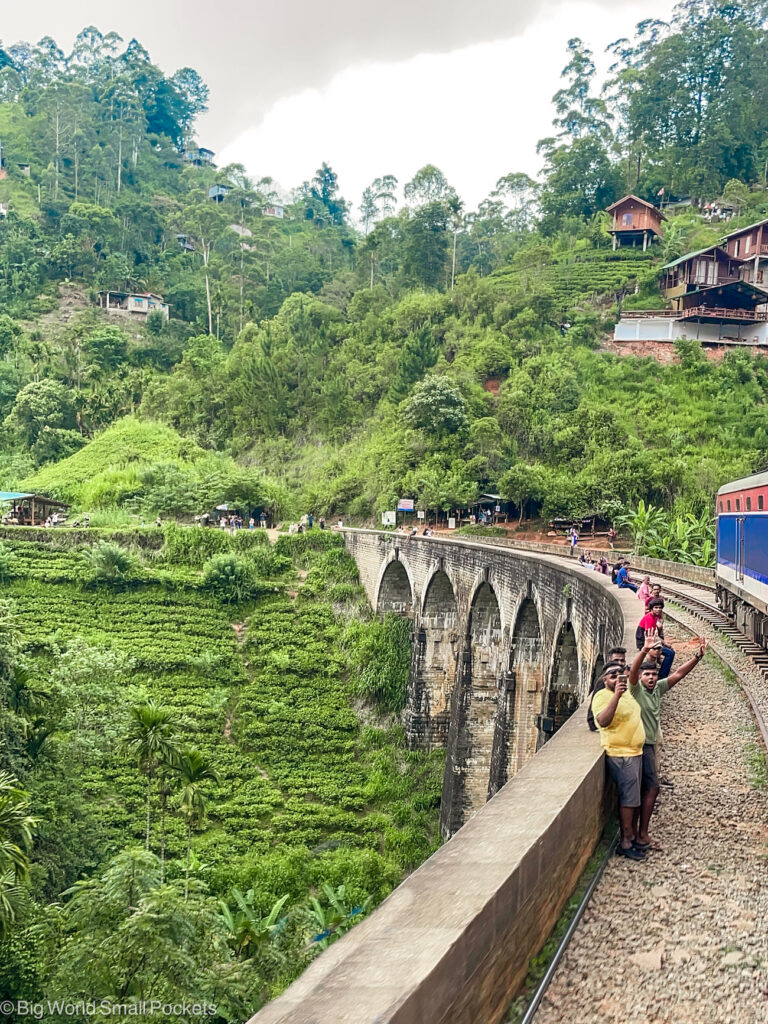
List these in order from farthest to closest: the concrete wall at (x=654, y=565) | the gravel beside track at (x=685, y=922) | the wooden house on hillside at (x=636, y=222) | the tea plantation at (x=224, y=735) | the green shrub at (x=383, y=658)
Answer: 1. the wooden house on hillside at (x=636, y=222)
2. the green shrub at (x=383, y=658)
3. the concrete wall at (x=654, y=565)
4. the tea plantation at (x=224, y=735)
5. the gravel beside track at (x=685, y=922)

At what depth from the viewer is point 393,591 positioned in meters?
32.9

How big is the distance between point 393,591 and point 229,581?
7.06 m

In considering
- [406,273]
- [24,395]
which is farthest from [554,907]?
[406,273]

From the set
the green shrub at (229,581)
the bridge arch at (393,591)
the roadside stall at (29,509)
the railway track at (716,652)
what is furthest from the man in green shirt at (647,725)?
the roadside stall at (29,509)

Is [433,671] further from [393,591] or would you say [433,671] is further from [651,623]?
[651,623]

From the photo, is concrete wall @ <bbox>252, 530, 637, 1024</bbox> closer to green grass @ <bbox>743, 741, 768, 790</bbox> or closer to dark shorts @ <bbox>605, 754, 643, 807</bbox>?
dark shorts @ <bbox>605, 754, 643, 807</bbox>

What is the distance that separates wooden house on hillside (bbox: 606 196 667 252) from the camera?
57969mm

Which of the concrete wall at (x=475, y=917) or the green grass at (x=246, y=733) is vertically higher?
the concrete wall at (x=475, y=917)

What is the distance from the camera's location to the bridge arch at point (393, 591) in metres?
31.8

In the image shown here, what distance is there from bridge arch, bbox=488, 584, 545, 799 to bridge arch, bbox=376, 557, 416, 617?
11.8 meters

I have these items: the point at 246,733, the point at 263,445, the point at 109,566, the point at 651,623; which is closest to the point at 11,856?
the point at 651,623

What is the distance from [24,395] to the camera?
174ft

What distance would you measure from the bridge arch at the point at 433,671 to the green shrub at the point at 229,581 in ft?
31.0

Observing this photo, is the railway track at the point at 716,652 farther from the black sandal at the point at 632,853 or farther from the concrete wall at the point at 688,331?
the concrete wall at the point at 688,331
